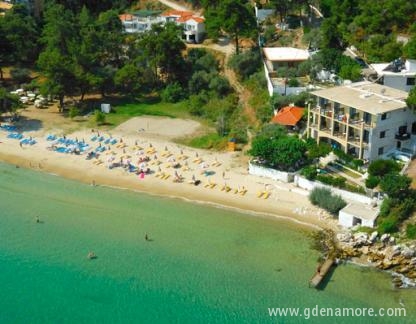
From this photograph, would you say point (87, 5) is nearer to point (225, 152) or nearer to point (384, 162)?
point (225, 152)

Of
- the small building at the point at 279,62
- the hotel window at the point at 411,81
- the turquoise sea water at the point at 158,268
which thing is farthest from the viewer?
the small building at the point at 279,62

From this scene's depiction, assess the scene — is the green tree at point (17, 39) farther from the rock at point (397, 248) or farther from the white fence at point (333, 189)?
the rock at point (397, 248)

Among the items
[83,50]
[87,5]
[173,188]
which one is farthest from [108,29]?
[173,188]

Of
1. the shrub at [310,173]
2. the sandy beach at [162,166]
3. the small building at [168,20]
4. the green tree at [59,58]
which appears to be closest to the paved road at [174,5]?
the small building at [168,20]

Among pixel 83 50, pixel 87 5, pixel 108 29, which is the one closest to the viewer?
pixel 83 50

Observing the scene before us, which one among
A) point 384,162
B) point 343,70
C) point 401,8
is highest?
point 401,8

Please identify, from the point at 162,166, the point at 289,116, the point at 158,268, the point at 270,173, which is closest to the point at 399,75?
the point at 289,116

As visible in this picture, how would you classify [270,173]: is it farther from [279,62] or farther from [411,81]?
[279,62]
